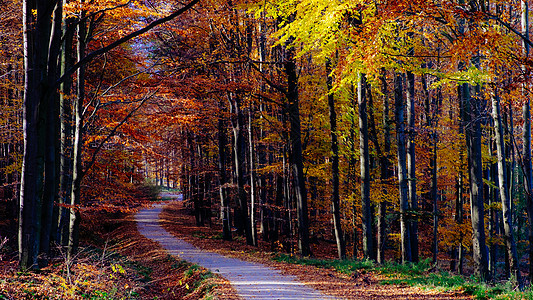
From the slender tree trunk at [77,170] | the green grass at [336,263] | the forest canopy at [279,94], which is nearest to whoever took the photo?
the forest canopy at [279,94]

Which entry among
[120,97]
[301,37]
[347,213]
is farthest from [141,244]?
[301,37]

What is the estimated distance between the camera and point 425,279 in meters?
8.77

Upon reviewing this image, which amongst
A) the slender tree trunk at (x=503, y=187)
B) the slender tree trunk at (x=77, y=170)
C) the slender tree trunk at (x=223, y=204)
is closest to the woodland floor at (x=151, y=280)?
the slender tree trunk at (x=77, y=170)

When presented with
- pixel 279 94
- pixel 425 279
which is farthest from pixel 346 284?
pixel 279 94

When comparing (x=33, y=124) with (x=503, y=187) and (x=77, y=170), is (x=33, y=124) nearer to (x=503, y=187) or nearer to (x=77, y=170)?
(x=77, y=170)

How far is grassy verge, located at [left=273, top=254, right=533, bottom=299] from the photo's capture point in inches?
285

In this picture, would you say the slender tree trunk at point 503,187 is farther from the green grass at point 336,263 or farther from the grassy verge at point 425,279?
the green grass at point 336,263

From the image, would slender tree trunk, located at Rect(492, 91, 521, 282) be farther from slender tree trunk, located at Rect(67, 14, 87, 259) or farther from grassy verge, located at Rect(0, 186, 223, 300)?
slender tree trunk, located at Rect(67, 14, 87, 259)

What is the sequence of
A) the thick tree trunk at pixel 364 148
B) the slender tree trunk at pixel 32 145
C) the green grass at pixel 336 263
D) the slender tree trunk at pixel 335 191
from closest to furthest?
the slender tree trunk at pixel 32 145 < the green grass at pixel 336 263 < the thick tree trunk at pixel 364 148 < the slender tree trunk at pixel 335 191

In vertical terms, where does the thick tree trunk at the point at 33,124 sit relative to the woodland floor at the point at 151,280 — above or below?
above

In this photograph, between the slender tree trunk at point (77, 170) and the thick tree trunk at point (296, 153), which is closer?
the slender tree trunk at point (77, 170)

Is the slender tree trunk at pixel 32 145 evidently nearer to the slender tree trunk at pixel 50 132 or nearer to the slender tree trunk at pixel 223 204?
the slender tree trunk at pixel 50 132

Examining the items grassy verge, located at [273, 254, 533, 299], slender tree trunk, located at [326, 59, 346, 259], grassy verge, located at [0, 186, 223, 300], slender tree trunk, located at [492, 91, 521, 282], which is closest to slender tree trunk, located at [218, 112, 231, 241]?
grassy verge, located at [0, 186, 223, 300]

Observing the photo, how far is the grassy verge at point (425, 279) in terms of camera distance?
285 inches
